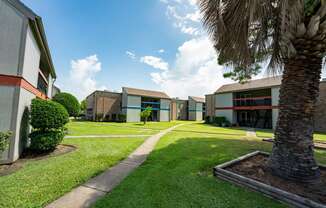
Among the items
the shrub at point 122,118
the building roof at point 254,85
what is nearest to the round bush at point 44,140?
the building roof at point 254,85

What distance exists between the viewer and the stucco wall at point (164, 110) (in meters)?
37.8

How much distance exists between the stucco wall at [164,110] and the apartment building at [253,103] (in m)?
12.8

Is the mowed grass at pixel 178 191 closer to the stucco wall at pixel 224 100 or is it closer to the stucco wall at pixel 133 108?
the stucco wall at pixel 224 100

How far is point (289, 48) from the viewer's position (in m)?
4.14

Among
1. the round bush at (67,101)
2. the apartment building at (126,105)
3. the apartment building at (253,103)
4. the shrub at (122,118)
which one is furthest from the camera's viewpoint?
the apartment building at (126,105)

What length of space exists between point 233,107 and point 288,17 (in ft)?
79.9

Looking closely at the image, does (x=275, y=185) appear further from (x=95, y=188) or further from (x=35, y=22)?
(x=35, y=22)

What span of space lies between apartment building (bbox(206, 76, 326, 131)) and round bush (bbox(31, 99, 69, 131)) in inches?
825

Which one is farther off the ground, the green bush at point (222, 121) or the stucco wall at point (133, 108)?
the stucco wall at point (133, 108)

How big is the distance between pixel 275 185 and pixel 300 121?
1871 millimetres

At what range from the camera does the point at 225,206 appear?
328 centimetres

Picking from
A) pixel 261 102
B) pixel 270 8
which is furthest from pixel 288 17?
pixel 261 102

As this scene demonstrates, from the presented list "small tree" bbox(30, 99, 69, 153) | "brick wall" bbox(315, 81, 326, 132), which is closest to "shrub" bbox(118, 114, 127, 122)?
"small tree" bbox(30, 99, 69, 153)

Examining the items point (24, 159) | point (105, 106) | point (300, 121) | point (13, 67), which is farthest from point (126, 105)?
point (300, 121)
